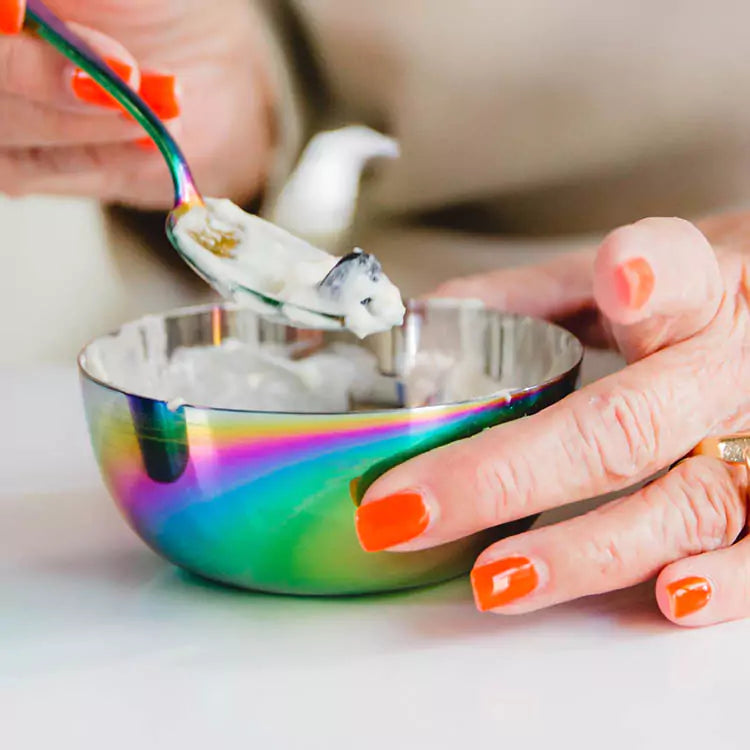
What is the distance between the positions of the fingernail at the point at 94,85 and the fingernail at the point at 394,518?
0.37 meters

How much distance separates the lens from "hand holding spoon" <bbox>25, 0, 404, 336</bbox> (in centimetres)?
51

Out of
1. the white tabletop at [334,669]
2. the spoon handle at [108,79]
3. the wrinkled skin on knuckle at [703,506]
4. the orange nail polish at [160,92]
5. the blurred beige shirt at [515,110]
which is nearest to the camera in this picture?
the white tabletop at [334,669]

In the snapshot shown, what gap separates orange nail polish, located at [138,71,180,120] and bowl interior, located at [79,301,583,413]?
15 centimetres

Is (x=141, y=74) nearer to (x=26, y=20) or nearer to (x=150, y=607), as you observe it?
(x=26, y=20)

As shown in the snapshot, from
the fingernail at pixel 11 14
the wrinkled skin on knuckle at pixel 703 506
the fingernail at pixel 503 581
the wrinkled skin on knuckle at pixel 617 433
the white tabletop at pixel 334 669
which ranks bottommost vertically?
the white tabletop at pixel 334 669

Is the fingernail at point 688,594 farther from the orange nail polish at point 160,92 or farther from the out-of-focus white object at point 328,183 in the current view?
the out-of-focus white object at point 328,183

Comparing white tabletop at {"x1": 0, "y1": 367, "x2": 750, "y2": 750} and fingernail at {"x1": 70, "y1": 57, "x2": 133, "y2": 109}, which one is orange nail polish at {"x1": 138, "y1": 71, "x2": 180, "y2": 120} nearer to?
fingernail at {"x1": 70, "y1": 57, "x2": 133, "y2": 109}

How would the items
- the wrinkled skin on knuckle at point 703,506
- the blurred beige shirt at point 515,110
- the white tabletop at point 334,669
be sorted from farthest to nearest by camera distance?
the blurred beige shirt at point 515,110
the wrinkled skin on knuckle at point 703,506
the white tabletop at point 334,669

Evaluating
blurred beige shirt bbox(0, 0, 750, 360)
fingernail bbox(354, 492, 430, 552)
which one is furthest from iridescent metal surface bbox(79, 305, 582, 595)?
blurred beige shirt bbox(0, 0, 750, 360)

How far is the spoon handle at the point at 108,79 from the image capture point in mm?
588

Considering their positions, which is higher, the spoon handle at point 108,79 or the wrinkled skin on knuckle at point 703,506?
the spoon handle at point 108,79

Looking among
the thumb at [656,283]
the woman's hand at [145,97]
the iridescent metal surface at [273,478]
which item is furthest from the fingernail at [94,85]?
the thumb at [656,283]

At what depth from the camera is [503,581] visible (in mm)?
432

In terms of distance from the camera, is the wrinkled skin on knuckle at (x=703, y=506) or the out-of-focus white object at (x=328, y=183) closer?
the wrinkled skin on knuckle at (x=703, y=506)
